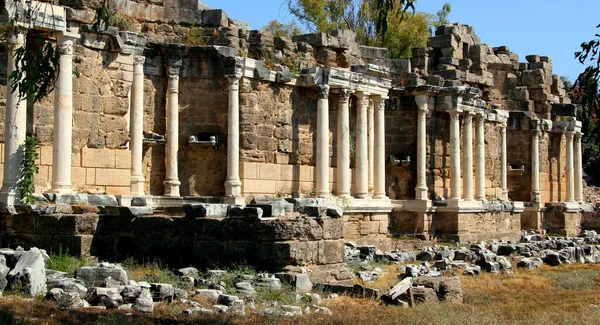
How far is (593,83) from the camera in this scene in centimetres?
1027

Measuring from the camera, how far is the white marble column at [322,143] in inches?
938

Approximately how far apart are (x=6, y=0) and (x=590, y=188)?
33.1 m

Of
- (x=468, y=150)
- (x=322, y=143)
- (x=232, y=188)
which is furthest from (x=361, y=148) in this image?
(x=468, y=150)

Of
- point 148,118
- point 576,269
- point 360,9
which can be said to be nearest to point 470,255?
point 576,269

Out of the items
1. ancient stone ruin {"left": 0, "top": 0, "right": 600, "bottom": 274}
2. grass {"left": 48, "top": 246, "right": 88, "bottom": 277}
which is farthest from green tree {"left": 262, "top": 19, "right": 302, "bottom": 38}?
grass {"left": 48, "top": 246, "right": 88, "bottom": 277}

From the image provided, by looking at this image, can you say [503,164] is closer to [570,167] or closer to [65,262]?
[570,167]

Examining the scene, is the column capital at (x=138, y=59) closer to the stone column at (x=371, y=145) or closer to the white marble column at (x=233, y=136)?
the white marble column at (x=233, y=136)

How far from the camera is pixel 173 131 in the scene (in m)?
21.4

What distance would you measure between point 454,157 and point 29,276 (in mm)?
19157

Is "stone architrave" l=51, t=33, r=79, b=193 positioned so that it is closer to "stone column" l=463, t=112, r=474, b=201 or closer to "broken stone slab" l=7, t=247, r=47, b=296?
"broken stone slab" l=7, t=247, r=47, b=296

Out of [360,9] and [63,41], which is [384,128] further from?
[360,9]

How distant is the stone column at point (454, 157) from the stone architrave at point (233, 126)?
9599mm

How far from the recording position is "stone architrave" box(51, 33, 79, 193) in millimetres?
16641

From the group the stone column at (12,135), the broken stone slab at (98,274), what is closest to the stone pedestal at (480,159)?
the stone column at (12,135)
